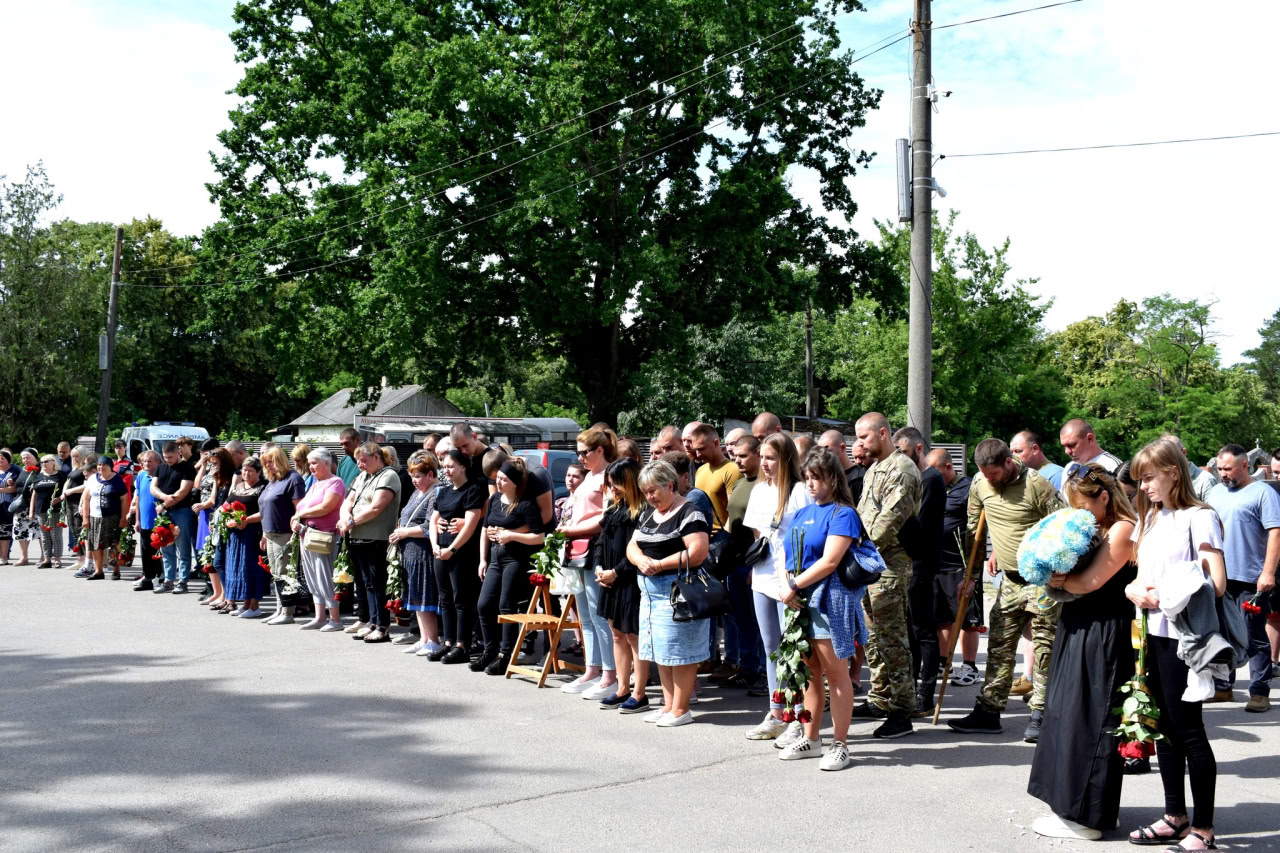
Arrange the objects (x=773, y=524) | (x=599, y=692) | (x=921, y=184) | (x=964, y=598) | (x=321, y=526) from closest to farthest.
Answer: (x=773, y=524), (x=964, y=598), (x=599, y=692), (x=321, y=526), (x=921, y=184)

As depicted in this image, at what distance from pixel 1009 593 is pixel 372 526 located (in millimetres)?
5977

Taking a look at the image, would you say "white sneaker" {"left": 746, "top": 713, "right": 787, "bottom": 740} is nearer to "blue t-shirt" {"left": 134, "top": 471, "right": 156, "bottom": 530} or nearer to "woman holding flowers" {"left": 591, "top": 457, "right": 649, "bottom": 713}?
"woman holding flowers" {"left": 591, "top": 457, "right": 649, "bottom": 713}

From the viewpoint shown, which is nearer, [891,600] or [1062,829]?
[1062,829]

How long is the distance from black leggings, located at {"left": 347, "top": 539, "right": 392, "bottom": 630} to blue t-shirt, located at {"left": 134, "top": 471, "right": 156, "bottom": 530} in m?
5.22

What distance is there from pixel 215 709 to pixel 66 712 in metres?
0.98

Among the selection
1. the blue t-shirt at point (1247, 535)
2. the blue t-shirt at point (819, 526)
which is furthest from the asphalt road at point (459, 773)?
the blue t-shirt at point (819, 526)

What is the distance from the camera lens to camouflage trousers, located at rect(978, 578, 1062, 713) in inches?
275

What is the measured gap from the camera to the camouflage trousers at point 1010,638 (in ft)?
22.9

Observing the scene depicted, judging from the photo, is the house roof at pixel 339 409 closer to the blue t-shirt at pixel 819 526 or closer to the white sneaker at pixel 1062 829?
the blue t-shirt at pixel 819 526

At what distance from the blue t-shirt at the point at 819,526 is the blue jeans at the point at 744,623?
6.40ft

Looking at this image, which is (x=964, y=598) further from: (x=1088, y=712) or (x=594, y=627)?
(x=594, y=627)

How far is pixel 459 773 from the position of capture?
6.17m

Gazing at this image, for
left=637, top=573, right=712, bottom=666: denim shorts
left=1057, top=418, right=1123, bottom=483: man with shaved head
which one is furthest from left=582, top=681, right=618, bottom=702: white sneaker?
left=1057, top=418, right=1123, bottom=483: man with shaved head

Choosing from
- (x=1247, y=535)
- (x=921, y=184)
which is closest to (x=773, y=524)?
(x=1247, y=535)
